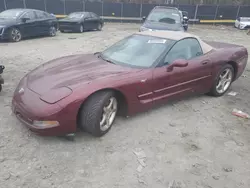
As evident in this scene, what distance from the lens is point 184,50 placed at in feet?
14.6

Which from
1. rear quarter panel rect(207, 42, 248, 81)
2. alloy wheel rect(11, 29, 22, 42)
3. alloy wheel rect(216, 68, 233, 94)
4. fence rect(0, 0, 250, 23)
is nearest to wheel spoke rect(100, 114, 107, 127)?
rear quarter panel rect(207, 42, 248, 81)

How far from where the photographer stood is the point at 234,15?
967 inches

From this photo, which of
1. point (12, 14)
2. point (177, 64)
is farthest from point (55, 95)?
point (12, 14)

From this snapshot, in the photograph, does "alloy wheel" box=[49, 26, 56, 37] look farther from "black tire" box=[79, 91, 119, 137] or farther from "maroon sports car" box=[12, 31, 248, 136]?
"black tire" box=[79, 91, 119, 137]

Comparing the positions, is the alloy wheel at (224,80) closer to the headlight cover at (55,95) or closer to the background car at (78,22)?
the headlight cover at (55,95)

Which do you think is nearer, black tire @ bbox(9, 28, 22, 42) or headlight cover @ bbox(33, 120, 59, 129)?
headlight cover @ bbox(33, 120, 59, 129)

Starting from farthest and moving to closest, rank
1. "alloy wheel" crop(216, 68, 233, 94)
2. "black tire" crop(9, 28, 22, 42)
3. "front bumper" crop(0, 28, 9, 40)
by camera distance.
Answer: "black tire" crop(9, 28, 22, 42) < "front bumper" crop(0, 28, 9, 40) < "alloy wheel" crop(216, 68, 233, 94)

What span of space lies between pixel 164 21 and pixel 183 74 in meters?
7.06

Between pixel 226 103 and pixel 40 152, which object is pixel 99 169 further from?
pixel 226 103

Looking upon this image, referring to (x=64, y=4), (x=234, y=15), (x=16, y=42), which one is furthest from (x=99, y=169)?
(x=234, y=15)

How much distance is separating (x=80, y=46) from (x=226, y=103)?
7031 millimetres

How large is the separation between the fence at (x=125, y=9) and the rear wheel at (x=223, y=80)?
17911 millimetres

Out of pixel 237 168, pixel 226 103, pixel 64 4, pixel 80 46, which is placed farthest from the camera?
pixel 64 4

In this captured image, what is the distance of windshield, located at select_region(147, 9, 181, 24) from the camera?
35.2 ft
